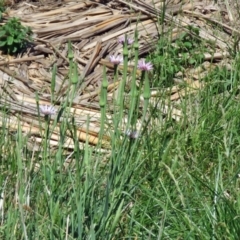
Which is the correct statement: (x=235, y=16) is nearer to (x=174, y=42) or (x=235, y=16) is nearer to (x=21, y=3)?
(x=174, y=42)

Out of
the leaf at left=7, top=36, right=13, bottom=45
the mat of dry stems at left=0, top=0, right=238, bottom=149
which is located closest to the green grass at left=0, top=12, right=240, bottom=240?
the mat of dry stems at left=0, top=0, right=238, bottom=149

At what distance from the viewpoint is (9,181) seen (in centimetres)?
312

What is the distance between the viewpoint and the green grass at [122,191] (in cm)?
260

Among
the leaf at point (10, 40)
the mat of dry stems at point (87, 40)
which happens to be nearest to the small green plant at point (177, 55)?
the mat of dry stems at point (87, 40)

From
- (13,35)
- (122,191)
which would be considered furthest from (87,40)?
(122,191)

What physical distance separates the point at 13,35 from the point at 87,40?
0.52 metres

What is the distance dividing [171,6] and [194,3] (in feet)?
0.65

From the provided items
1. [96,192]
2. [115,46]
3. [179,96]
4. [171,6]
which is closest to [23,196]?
[96,192]

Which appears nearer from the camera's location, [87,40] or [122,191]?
[122,191]

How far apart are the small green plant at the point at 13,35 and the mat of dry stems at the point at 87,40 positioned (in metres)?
0.06

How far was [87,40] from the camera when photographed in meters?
4.99

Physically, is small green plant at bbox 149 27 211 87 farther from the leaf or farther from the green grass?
the leaf

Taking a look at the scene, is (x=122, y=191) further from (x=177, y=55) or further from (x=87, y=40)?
(x=87, y=40)

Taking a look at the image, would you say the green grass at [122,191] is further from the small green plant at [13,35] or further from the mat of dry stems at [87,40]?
the small green plant at [13,35]
